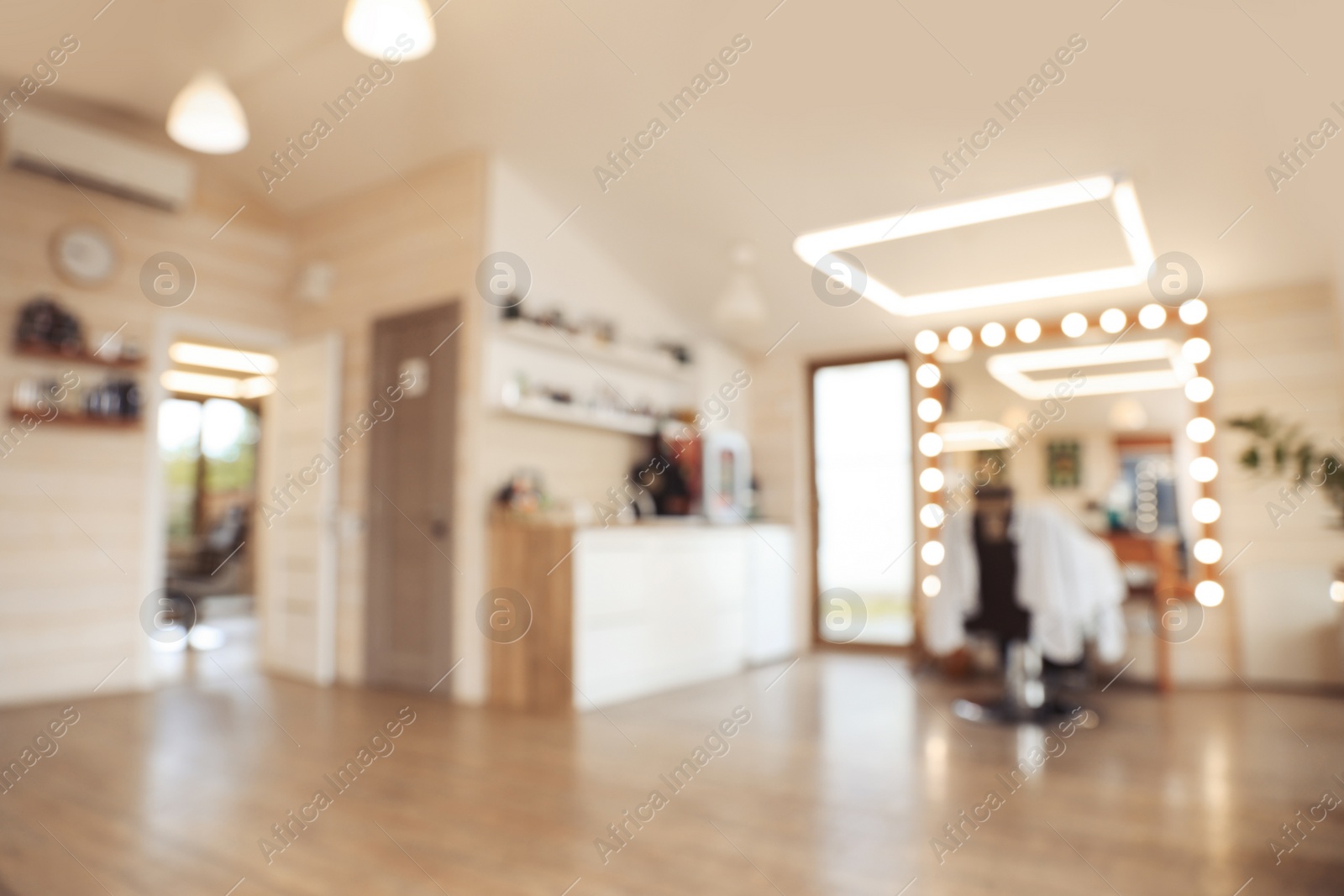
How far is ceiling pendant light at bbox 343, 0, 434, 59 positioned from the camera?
2.79 metres

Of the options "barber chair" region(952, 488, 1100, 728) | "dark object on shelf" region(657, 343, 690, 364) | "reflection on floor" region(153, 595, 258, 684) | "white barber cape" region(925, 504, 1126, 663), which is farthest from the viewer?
"dark object on shelf" region(657, 343, 690, 364)

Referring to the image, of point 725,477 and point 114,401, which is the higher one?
point 114,401

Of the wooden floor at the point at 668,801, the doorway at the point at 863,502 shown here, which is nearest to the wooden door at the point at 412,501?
the wooden floor at the point at 668,801

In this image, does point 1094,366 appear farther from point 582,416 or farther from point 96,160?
point 96,160

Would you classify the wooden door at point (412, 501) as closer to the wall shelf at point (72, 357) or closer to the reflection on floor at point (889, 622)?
the wall shelf at point (72, 357)

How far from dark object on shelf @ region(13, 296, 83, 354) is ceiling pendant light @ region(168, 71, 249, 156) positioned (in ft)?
4.99

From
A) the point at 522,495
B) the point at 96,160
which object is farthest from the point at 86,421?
the point at 522,495

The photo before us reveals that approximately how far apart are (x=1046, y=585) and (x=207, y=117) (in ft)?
13.7

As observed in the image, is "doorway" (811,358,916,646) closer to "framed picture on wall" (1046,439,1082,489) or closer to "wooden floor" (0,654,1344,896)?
"framed picture on wall" (1046,439,1082,489)

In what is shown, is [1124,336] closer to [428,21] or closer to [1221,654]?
[1221,654]

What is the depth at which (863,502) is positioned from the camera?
19.7 feet

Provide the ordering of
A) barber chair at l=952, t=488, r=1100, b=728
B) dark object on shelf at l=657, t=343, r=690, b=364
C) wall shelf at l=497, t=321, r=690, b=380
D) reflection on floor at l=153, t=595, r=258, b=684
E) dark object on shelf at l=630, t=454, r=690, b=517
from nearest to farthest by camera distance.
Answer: barber chair at l=952, t=488, r=1100, b=728, wall shelf at l=497, t=321, r=690, b=380, reflection on floor at l=153, t=595, r=258, b=684, dark object on shelf at l=630, t=454, r=690, b=517, dark object on shelf at l=657, t=343, r=690, b=364

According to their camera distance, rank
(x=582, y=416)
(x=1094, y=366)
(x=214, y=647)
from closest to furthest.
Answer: (x=582, y=416) → (x=1094, y=366) → (x=214, y=647)

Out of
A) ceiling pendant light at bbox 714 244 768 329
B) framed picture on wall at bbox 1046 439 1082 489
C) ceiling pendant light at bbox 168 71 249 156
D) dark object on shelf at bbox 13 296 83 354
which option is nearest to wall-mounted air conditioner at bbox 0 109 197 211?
dark object on shelf at bbox 13 296 83 354
